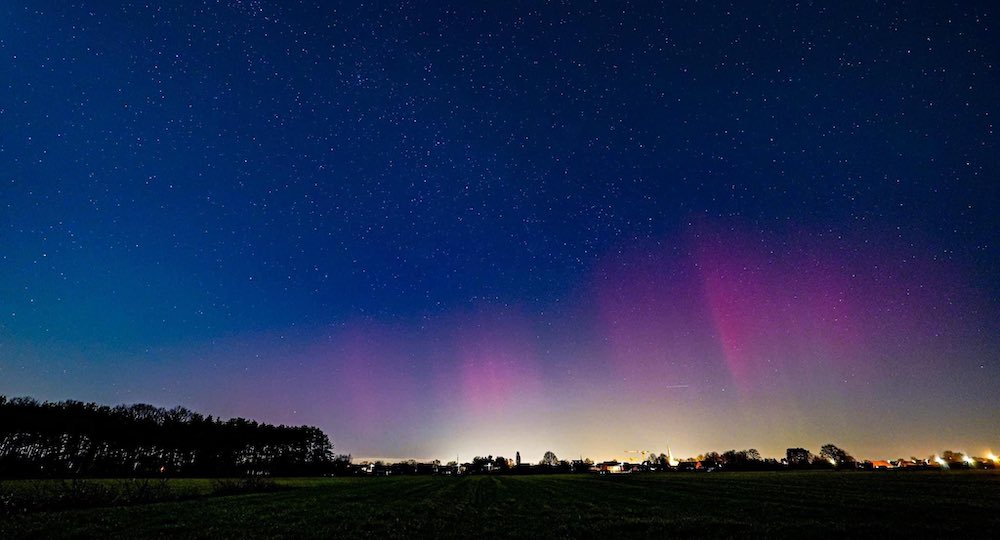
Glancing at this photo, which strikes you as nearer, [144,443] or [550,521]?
[550,521]

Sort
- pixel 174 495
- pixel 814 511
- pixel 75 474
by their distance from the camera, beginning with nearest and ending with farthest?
pixel 814 511, pixel 75 474, pixel 174 495

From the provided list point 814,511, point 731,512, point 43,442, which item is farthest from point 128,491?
point 43,442

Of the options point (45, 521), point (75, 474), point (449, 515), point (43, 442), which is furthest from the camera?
point (43, 442)

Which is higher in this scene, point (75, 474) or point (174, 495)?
point (75, 474)

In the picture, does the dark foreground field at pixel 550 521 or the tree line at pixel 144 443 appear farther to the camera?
the tree line at pixel 144 443

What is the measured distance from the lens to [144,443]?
12081cm

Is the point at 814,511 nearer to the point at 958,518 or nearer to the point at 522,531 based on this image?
the point at 958,518

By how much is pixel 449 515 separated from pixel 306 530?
943cm

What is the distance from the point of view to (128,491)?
33375mm

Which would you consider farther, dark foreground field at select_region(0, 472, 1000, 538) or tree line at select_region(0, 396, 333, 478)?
tree line at select_region(0, 396, 333, 478)

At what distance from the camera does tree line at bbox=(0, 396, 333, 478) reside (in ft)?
318

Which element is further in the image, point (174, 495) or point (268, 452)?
point (268, 452)

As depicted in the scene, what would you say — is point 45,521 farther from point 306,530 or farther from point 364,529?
point 364,529

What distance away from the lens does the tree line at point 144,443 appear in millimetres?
96875
